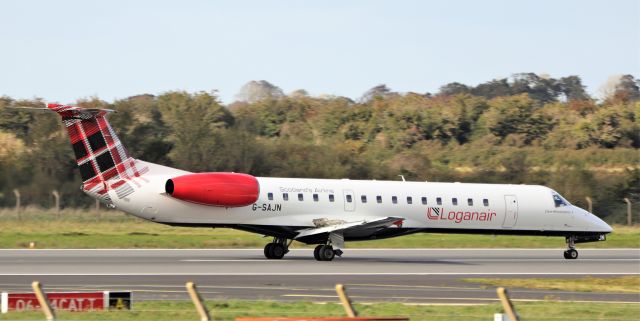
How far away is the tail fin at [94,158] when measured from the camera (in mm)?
34719

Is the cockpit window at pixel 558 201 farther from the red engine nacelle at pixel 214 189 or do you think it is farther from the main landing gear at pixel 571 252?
the red engine nacelle at pixel 214 189

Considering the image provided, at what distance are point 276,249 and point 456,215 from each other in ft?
20.7

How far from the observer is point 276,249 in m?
36.5

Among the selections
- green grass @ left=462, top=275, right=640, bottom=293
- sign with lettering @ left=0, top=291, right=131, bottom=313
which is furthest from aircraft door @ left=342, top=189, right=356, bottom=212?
sign with lettering @ left=0, top=291, right=131, bottom=313

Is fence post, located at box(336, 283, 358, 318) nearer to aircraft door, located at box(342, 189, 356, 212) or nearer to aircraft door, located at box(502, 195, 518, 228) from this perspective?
aircraft door, located at box(342, 189, 356, 212)

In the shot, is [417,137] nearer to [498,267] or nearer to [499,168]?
[499,168]

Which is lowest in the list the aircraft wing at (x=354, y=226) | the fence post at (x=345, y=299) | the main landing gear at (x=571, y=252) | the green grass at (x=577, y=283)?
the green grass at (x=577, y=283)

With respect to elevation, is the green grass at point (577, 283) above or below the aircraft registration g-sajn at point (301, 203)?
below

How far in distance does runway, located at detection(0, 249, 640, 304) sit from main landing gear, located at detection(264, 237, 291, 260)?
33 centimetres

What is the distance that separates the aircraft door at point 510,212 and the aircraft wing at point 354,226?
15.8 ft

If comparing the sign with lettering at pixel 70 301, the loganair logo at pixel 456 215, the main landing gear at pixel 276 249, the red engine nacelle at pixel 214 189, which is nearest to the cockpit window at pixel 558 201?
the loganair logo at pixel 456 215

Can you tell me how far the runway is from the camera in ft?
82.2

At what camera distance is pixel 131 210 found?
3478 cm

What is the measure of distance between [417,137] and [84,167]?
60708 millimetres
